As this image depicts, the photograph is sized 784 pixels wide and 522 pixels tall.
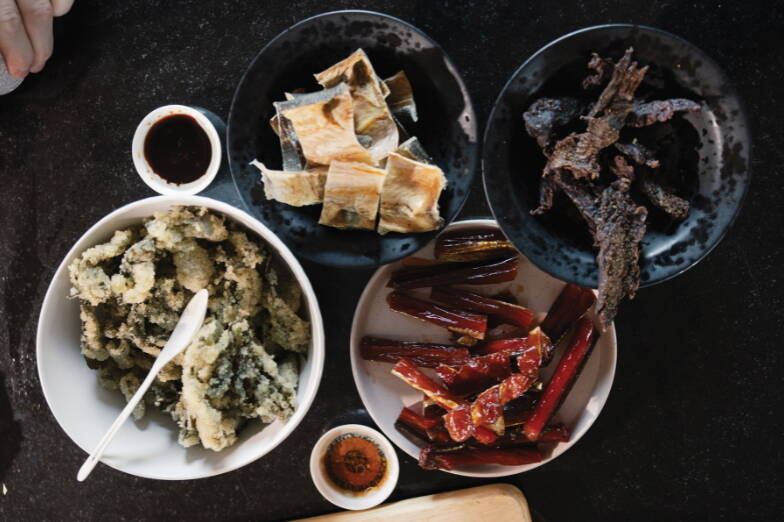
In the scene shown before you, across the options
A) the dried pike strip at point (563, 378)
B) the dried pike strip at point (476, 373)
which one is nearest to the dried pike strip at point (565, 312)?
the dried pike strip at point (563, 378)

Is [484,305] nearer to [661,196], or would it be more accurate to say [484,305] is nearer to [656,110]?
[661,196]

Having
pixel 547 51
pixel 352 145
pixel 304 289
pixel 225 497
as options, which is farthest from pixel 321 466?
pixel 547 51

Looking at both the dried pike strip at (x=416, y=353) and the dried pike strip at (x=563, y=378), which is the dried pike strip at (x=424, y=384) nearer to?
the dried pike strip at (x=416, y=353)

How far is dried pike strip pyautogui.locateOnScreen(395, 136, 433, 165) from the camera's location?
1703 millimetres

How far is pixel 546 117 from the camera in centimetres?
167

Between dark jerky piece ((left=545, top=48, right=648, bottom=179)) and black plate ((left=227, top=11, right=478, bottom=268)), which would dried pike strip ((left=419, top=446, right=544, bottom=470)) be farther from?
dark jerky piece ((left=545, top=48, right=648, bottom=179))

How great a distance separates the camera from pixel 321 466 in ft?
6.79

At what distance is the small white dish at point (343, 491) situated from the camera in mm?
2055

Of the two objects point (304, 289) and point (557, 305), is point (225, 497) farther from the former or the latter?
point (557, 305)

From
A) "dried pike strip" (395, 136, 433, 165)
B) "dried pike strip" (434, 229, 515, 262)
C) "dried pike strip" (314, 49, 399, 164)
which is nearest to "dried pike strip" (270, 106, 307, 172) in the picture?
"dried pike strip" (314, 49, 399, 164)

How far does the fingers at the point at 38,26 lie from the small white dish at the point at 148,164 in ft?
1.27

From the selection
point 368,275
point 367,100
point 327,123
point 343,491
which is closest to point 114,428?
point 343,491

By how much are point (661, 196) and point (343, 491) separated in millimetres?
1216

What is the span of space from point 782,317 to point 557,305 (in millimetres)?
708
